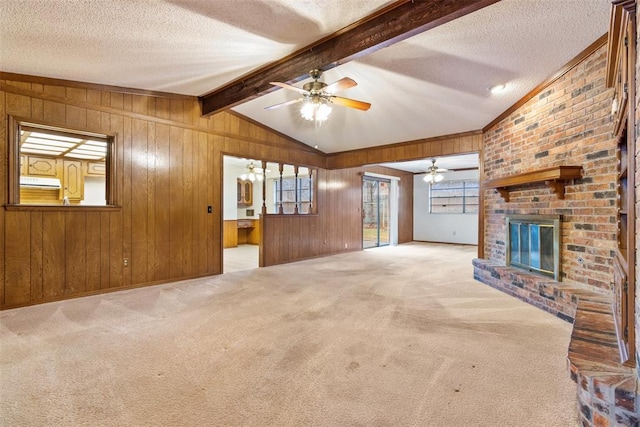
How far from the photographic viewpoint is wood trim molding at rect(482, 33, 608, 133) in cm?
278

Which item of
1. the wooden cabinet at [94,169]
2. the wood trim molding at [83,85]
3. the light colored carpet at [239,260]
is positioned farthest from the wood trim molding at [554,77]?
the wooden cabinet at [94,169]

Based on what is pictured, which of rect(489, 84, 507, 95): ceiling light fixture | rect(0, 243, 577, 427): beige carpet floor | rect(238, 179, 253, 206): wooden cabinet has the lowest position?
rect(0, 243, 577, 427): beige carpet floor

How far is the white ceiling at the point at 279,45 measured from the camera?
2.33 meters

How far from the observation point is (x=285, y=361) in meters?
2.23

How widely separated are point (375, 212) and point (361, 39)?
7.05 meters

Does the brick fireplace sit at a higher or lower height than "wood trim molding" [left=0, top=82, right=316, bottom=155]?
lower

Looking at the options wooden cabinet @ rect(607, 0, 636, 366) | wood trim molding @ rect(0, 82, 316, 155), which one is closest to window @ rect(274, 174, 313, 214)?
wood trim molding @ rect(0, 82, 316, 155)

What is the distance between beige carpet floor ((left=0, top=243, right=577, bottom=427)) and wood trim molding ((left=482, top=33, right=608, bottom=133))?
245 centimetres

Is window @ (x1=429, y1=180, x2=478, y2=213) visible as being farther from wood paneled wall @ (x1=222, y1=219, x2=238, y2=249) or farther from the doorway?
wood paneled wall @ (x1=222, y1=219, x2=238, y2=249)

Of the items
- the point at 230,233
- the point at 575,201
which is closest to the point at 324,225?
the point at 230,233

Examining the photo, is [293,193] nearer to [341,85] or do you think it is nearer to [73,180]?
[73,180]

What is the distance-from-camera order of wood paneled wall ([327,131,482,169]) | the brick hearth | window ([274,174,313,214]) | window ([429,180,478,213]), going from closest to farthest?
the brick hearth < wood paneled wall ([327,131,482,169]) < window ([274,174,313,214]) < window ([429,180,478,213])

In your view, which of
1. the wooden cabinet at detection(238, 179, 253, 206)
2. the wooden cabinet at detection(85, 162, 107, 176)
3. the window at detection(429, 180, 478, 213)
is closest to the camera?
the wooden cabinet at detection(85, 162, 107, 176)

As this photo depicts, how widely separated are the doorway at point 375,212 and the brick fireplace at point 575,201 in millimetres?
4874
